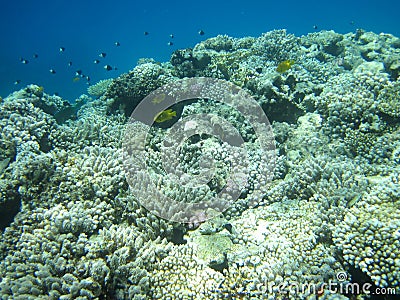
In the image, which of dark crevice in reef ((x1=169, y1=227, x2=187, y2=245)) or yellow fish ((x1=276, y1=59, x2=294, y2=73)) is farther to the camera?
yellow fish ((x1=276, y1=59, x2=294, y2=73))

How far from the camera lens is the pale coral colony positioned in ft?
10.7

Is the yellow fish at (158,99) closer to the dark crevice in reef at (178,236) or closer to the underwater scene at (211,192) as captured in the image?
the underwater scene at (211,192)

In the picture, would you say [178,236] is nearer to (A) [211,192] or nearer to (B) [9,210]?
(A) [211,192]

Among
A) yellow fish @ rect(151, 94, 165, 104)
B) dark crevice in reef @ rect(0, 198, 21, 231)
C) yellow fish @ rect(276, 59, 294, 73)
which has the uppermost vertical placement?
yellow fish @ rect(276, 59, 294, 73)

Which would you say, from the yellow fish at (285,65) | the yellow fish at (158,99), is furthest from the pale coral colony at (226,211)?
the yellow fish at (158,99)

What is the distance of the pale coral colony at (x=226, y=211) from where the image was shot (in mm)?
3266

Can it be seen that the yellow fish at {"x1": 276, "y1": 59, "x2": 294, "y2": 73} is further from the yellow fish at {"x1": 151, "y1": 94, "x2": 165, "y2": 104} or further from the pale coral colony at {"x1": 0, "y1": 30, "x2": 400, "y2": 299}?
the yellow fish at {"x1": 151, "y1": 94, "x2": 165, "y2": 104}

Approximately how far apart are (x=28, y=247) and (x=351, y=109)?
6659 millimetres

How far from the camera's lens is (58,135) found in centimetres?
645

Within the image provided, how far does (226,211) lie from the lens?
473cm

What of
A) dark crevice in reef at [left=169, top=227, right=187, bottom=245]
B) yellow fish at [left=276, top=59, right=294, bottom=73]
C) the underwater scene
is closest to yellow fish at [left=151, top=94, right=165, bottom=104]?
the underwater scene

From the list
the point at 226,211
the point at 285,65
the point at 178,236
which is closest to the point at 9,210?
the point at 178,236

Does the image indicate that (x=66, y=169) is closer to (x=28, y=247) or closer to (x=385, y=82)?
(x=28, y=247)

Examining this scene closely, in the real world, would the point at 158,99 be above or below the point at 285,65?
below
